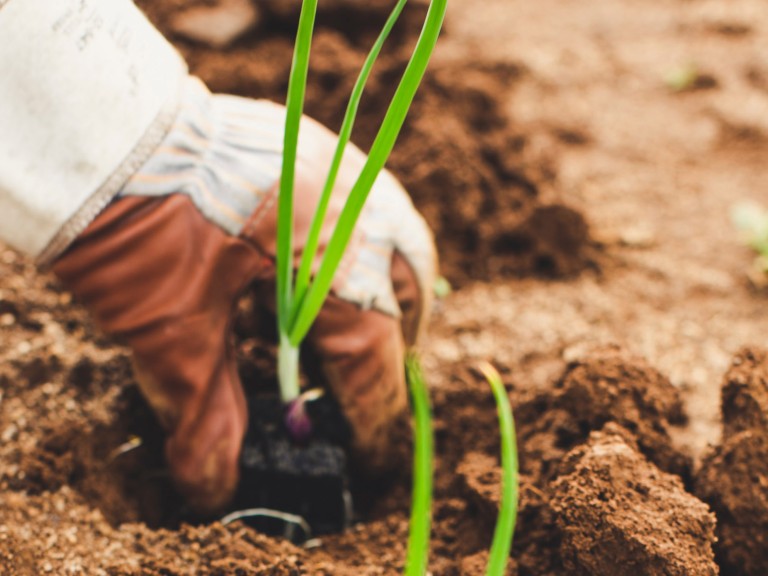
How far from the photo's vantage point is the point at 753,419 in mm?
993

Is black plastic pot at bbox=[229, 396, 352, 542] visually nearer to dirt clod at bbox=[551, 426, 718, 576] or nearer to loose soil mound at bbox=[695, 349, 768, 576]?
dirt clod at bbox=[551, 426, 718, 576]

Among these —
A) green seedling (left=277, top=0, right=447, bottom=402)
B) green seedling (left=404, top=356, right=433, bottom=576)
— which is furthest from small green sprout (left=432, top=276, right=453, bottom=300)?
green seedling (left=404, top=356, right=433, bottom=576)

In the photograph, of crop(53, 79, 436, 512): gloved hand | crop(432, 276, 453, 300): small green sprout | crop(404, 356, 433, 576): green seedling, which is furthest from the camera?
crop(432, 276, 453, 300): small green sprout

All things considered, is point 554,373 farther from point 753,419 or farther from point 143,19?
point 143,19

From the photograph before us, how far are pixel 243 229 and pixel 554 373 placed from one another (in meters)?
0.60

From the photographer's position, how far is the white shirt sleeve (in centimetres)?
84

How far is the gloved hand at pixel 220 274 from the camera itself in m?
0.95

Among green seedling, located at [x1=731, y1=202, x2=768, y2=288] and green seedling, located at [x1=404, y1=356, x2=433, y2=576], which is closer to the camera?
green seedling, located at [x1=404, y1=356, x2=433, y2=576]

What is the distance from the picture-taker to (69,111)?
0.87 meters

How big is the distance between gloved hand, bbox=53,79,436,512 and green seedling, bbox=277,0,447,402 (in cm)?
5

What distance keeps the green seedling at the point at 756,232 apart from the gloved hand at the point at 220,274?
0.93 metres

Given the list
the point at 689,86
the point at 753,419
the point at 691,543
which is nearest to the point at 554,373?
the point at 753,419

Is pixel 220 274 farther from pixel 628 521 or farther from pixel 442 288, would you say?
pixel 442 288

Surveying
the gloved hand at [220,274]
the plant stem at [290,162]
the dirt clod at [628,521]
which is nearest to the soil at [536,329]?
the dirt clod at [628,521]
